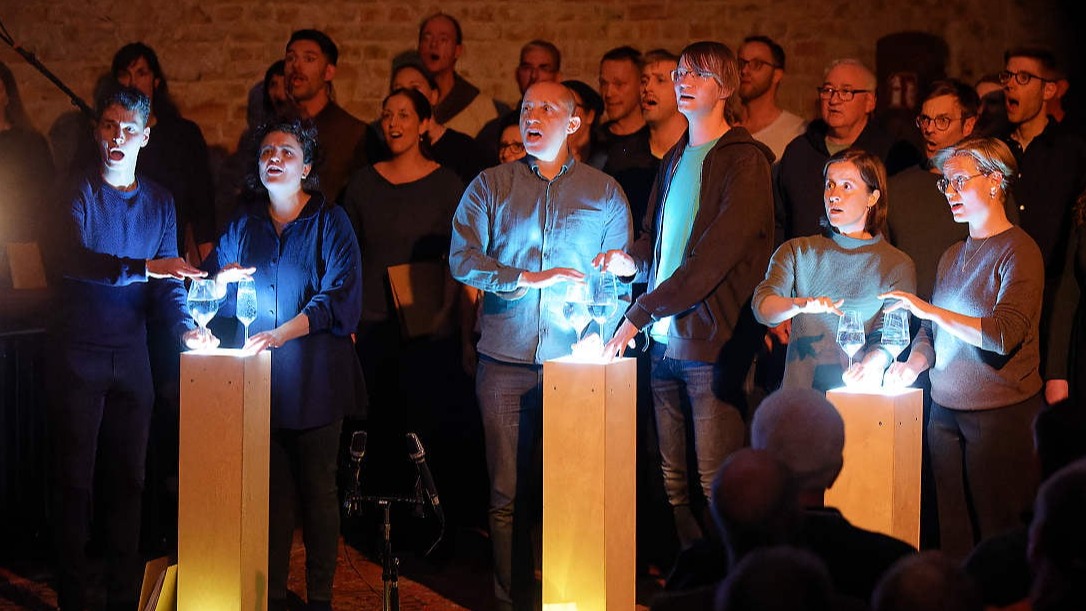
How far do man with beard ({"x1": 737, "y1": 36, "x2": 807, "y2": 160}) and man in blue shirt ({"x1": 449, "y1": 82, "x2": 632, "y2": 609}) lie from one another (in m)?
1.69

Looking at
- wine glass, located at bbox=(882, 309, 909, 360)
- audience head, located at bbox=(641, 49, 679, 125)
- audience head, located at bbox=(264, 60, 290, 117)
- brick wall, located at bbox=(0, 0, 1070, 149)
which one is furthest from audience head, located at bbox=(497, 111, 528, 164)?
wine glass, located at bbox=(882, 309, 909, 360)

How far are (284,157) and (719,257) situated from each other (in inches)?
60.3

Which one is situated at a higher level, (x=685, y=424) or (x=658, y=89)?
(x=658, y=89)

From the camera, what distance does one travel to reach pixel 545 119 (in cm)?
428

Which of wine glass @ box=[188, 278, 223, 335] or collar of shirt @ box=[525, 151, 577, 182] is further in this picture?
collar of shirt @ box=[525, 151, 577, 182]

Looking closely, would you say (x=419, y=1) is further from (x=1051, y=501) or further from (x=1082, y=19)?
(x=1051, y=501)

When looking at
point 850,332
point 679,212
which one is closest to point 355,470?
point 679,212

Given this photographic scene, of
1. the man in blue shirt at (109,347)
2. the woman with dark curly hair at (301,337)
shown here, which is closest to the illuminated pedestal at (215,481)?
the woman with dark curly hair at (301,337)

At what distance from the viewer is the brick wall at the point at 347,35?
7203mm

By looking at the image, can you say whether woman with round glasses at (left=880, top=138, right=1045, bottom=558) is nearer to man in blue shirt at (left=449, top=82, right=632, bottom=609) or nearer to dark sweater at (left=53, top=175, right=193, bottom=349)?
man in blue shirt at (left=449, top=82, right=632, bottom=609)

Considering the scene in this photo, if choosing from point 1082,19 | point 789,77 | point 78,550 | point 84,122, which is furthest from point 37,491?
point 1082,19

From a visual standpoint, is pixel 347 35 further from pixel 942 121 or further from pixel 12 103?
pixel 942 121

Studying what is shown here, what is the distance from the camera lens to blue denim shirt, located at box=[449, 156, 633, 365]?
427 centimetres

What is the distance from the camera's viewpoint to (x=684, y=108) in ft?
14.1
